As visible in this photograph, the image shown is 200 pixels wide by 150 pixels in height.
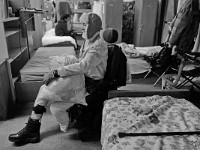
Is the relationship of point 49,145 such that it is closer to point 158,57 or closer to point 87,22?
point 87,22

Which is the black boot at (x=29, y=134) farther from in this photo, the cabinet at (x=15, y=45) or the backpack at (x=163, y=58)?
the backpack at (x=163, y=58)

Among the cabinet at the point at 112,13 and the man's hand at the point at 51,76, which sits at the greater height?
the cabinet at the point at 112,13

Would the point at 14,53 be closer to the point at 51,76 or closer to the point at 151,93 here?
the point at 51,76

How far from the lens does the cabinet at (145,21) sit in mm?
5086

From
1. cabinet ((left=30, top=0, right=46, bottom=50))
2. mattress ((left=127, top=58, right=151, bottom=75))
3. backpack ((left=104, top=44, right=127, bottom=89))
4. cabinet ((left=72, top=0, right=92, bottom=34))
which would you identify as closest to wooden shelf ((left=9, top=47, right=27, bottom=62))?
cabinet ((left=30, top=0, right=46, bottom=50))

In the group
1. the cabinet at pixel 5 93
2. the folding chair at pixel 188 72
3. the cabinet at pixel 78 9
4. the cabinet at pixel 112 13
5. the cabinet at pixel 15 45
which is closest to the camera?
the cabinet at pixel 5 93

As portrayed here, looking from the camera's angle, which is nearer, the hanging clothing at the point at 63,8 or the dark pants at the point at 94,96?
the dark pants at the point at 94,96

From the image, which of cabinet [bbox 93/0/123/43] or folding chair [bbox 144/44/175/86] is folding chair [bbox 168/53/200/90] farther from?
cabinet [bbox 93/0/123/43]

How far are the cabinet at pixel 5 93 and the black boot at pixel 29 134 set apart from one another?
505 mm

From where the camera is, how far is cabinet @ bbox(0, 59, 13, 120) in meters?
2.24

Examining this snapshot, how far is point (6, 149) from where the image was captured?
182 centimetres

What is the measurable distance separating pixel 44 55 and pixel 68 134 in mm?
1858

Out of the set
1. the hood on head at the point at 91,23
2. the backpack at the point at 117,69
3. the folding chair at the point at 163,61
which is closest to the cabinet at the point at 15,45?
the hood on head at the point at 91,23

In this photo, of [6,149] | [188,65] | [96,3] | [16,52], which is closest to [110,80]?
[6,149]
